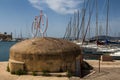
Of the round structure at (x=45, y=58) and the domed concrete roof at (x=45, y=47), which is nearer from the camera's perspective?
the round structure at (x=45, y=58)

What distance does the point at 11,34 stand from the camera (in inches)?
7475

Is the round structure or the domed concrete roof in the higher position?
the domed concrete roof

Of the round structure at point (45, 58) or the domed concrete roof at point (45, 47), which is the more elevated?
the domed concrete roof at point (45, 47)

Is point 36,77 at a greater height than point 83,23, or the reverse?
Answer: point 83,23

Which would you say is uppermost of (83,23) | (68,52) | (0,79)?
(83,23)

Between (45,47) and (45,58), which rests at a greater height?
(45,47)

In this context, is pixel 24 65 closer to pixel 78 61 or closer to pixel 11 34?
pixel 78 61

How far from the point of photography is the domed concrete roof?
63.6 ft

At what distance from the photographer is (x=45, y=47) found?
19750 mm

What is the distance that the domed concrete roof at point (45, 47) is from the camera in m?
19.4

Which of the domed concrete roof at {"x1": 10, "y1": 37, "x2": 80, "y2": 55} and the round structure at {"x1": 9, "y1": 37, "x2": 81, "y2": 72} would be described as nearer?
the round structure at {"x1": 9, "y1": 37, "x2": 81, "y2": 72}

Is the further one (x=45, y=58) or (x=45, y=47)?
(x=45, y=47)

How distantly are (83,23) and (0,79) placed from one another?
41.1 metres

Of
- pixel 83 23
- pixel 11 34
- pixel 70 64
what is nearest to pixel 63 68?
pixel 70 64
